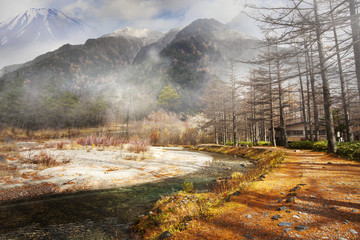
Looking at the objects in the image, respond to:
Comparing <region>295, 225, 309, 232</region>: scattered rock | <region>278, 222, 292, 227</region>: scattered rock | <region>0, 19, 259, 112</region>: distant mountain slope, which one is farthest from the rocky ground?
<region>0, 19, 259, 112</region>: distant mountain slope

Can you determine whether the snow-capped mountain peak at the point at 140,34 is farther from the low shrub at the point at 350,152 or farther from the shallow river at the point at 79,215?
the shallow river at the point at 79,215

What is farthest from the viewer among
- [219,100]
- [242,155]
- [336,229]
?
[219,100]

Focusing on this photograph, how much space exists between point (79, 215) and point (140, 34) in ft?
697

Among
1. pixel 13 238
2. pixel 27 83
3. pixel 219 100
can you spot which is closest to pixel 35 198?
pixel 13 238

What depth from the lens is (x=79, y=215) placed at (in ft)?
15.7

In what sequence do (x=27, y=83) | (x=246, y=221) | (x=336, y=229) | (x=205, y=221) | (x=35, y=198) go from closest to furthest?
(x=336, y=229) → (x=246, y=221) → (x=205, y=221) → (x=35, y=198) → (x=27, y=83)

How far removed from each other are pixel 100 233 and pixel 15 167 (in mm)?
7473

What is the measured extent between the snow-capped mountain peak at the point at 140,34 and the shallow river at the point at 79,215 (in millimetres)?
190994

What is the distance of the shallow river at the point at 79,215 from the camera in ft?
12.5

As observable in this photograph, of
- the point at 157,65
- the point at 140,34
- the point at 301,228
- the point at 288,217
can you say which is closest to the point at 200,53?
the point at 157,65

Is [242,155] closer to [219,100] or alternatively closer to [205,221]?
[219,100]

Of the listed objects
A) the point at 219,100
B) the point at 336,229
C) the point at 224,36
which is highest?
the point at 224,36

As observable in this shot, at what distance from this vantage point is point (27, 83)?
247ft

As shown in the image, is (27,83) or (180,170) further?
(27,83)
